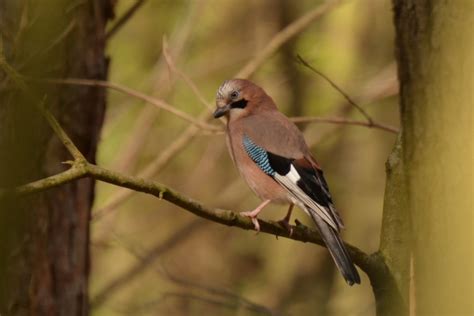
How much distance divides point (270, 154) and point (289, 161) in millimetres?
190

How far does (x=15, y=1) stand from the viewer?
5625mm

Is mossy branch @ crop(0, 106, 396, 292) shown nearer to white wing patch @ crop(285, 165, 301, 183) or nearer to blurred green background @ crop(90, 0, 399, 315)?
white wing patch @ crop(285, 165, 301, 183)

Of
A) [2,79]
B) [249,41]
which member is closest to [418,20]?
[2,79]

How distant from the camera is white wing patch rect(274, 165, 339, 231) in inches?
208

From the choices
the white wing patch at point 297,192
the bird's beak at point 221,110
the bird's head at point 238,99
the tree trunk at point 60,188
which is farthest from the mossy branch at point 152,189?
the bird's head at point 238,99

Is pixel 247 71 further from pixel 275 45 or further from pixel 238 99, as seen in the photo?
pixel 238 99

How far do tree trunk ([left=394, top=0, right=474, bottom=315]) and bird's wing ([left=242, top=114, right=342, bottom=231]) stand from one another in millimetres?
1448

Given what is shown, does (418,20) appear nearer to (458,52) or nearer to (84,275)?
(458,52)

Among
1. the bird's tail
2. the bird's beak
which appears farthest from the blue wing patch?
the bird's tail

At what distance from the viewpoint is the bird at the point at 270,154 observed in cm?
569

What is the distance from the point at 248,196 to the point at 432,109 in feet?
25.2

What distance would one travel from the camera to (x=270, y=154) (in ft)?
20.2

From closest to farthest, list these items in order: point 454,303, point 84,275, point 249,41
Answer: point 454,303 → point 84,275 → point 249,41

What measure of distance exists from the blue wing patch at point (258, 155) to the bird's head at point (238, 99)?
13.4 inches
